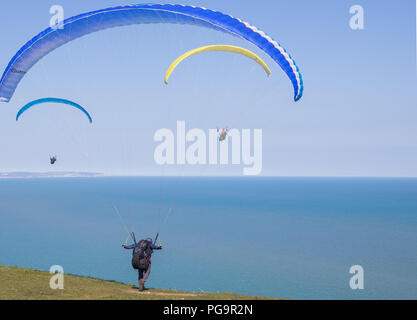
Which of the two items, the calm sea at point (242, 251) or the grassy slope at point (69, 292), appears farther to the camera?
the calm sea at point (242, 251)

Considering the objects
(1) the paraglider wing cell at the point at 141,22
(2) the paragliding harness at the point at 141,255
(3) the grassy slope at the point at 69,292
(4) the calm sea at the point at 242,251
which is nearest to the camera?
(3) the grassy slope at the point at 69,292

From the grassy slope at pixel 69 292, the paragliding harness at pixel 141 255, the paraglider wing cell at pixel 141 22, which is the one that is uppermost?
the paraglider wing cell at pixel 141 22

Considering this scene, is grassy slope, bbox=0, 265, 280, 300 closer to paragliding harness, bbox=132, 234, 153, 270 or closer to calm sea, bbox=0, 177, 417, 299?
paragliding harness, bbox=132, 234, 153, 270

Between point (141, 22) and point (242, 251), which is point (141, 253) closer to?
point (141, 22)

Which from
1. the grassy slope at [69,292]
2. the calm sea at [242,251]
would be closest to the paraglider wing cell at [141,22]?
the grassy slope at [69,292]

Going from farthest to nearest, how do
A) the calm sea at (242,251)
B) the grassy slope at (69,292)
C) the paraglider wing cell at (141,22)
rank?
the calm sea at (242,251) < the paraglider wing cell at (141,22) < the grassy slope at (69,292)

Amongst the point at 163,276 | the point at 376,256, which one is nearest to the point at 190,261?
the point at 163,276

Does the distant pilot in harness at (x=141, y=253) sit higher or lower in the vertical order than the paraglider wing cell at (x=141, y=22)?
lower

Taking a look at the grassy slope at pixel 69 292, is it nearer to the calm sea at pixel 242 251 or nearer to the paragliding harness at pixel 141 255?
the paragliding harness at pixel 141 255

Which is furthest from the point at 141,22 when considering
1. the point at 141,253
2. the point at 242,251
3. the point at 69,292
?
the point at 242,251
